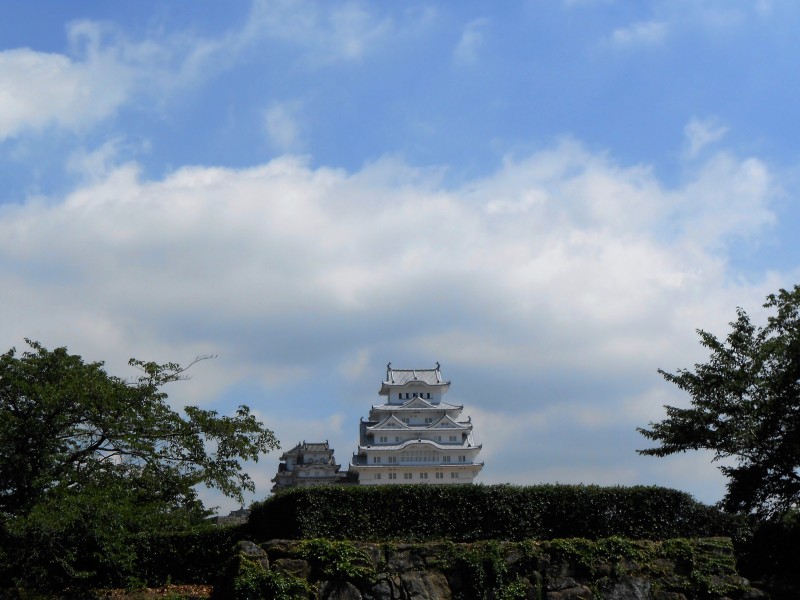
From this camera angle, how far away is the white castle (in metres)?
65.4

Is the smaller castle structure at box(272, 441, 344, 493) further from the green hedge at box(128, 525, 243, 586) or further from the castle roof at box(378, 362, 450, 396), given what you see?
the green hedge at box(128, 525, 243, 586)

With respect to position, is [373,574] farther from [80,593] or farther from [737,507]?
[737,507]

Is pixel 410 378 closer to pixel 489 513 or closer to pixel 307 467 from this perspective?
pixel 307 467

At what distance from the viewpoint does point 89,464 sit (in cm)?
1858

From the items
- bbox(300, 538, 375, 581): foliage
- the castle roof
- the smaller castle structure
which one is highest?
the castle roof

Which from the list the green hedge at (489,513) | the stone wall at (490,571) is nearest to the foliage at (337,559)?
the stone wall at (490,571)

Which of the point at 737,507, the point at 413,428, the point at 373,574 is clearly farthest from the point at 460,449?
the point at 373,574

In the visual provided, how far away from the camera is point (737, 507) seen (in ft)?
60.6

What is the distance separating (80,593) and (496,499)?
8991 mm

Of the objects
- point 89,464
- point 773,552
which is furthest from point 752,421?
point 89,464

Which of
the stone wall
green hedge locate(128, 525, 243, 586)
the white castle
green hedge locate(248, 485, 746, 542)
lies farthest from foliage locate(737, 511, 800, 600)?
the white castle

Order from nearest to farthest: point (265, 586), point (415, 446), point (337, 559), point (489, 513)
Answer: point (265, 586), point (337, 559), point (489, 513), point (415, 446)

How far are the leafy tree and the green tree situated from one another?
1034 cm

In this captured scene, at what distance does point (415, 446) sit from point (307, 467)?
1012 cm
